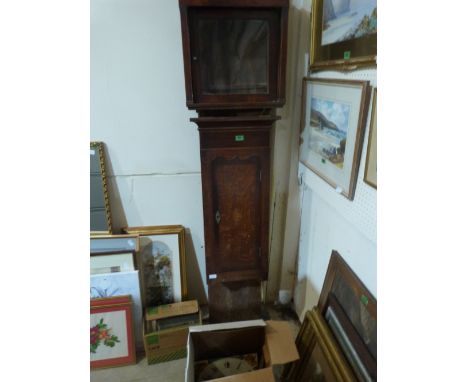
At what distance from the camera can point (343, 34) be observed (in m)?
1.07

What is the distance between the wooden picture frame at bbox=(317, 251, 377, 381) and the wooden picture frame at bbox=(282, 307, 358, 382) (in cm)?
3

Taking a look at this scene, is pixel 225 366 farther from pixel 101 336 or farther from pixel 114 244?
pixel 114 244

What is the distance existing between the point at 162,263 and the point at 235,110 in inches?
38.2

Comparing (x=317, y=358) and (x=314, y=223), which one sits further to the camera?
(x=314, y=223)

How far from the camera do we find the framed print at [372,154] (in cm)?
91

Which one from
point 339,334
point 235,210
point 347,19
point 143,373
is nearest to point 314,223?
point 235,210

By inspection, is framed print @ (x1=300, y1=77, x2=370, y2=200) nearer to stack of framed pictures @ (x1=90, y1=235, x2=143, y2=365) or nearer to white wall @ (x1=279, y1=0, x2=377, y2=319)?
white wall @ (x1=279, y1=0, x2=377, y2=319)

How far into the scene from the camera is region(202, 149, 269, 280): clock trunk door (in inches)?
55.6

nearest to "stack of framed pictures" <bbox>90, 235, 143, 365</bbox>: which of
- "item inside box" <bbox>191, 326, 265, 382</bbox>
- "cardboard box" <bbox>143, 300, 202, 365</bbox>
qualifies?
"cardboard box" <bbox>143, 300, 202, 365</bbox>

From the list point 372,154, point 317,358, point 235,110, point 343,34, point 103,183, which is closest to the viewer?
point 372,154

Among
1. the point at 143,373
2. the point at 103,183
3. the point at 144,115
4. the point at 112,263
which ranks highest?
the point at 144,115

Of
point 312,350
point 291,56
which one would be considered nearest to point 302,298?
point 312,350

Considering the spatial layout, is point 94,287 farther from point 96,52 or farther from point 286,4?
point 286,4
